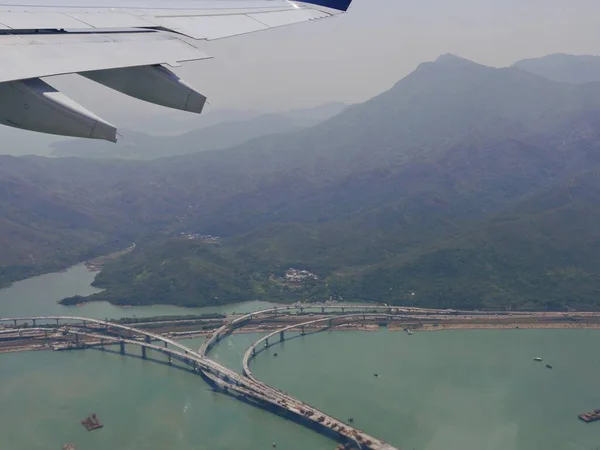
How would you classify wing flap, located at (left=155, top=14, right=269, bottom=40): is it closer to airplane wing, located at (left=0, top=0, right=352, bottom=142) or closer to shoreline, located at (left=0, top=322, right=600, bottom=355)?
airplane wing, located at (left=0, top=0, right=352, bottom=142)

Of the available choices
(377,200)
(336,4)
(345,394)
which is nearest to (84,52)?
(336,4)

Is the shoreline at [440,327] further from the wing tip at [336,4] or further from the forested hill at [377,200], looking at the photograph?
the wing tip at [336,4]

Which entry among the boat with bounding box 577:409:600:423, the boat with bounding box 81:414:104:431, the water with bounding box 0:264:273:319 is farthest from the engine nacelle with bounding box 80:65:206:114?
the water with bounding box 0:264:273:319

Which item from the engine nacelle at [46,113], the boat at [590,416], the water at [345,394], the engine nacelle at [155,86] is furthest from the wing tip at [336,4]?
the boat at [590,416]

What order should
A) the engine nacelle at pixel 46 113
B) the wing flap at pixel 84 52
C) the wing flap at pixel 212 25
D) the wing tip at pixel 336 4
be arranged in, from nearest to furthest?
the engine nacelle at pixel 46 113
the wing flap at pixel 84 52
the wing flap at pixel 212 25
the wing tip at pixel 336 4

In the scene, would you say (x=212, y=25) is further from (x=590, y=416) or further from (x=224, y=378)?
(x=590, y=416)

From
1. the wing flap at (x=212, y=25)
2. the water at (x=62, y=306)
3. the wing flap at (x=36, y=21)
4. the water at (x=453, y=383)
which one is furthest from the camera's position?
the water at (x=62, y=306)

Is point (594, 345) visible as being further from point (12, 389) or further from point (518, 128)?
point (518, 128)
